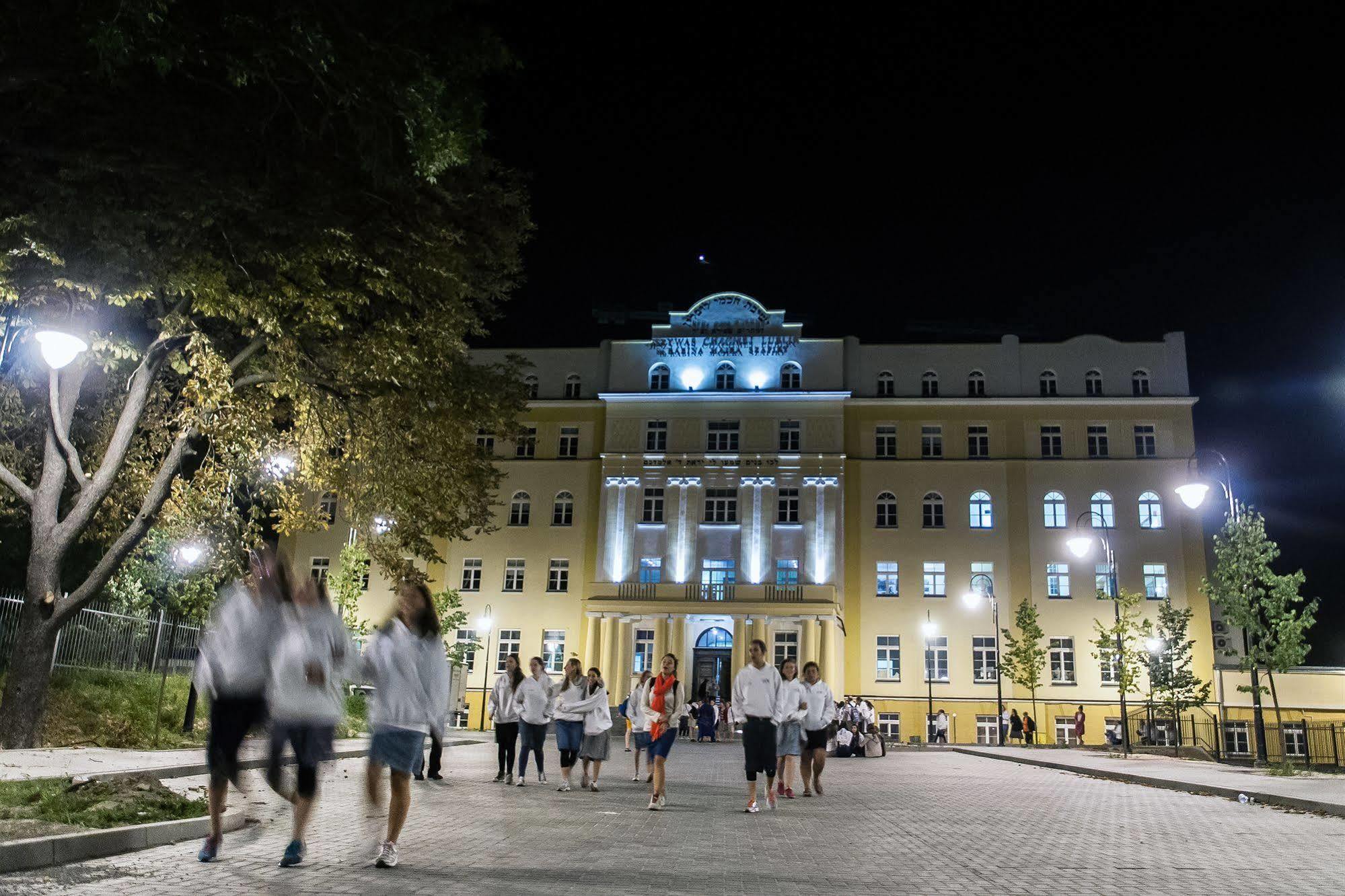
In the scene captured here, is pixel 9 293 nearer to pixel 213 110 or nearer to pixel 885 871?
pixel 213 110

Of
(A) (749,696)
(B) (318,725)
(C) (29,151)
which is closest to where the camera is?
(B) (318,725)

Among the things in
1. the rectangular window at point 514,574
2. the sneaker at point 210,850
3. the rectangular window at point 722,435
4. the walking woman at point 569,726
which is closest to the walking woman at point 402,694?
the sneaker at point 210,850

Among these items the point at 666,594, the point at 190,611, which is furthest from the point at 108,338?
the point at 666,594

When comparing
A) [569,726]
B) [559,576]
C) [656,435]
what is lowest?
[569,726]

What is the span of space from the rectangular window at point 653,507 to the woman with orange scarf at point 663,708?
123ft

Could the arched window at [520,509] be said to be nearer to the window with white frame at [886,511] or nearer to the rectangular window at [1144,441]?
the window with white frame at [886,511]


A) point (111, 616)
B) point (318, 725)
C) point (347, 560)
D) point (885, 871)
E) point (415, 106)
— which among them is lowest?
point (885, 871)

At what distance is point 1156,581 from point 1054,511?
5452 mm

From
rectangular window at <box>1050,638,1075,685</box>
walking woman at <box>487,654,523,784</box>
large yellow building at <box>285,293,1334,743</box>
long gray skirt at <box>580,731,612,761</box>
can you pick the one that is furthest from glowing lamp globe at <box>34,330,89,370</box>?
rectangular window at <box>1050,638,1075,685</box>

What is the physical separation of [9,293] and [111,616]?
9386 mm

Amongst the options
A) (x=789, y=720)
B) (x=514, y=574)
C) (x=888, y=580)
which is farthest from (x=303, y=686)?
(x=514, y=574)

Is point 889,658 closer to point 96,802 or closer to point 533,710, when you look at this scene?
point 533,710

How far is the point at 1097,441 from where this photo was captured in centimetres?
5297

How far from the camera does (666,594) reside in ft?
166
